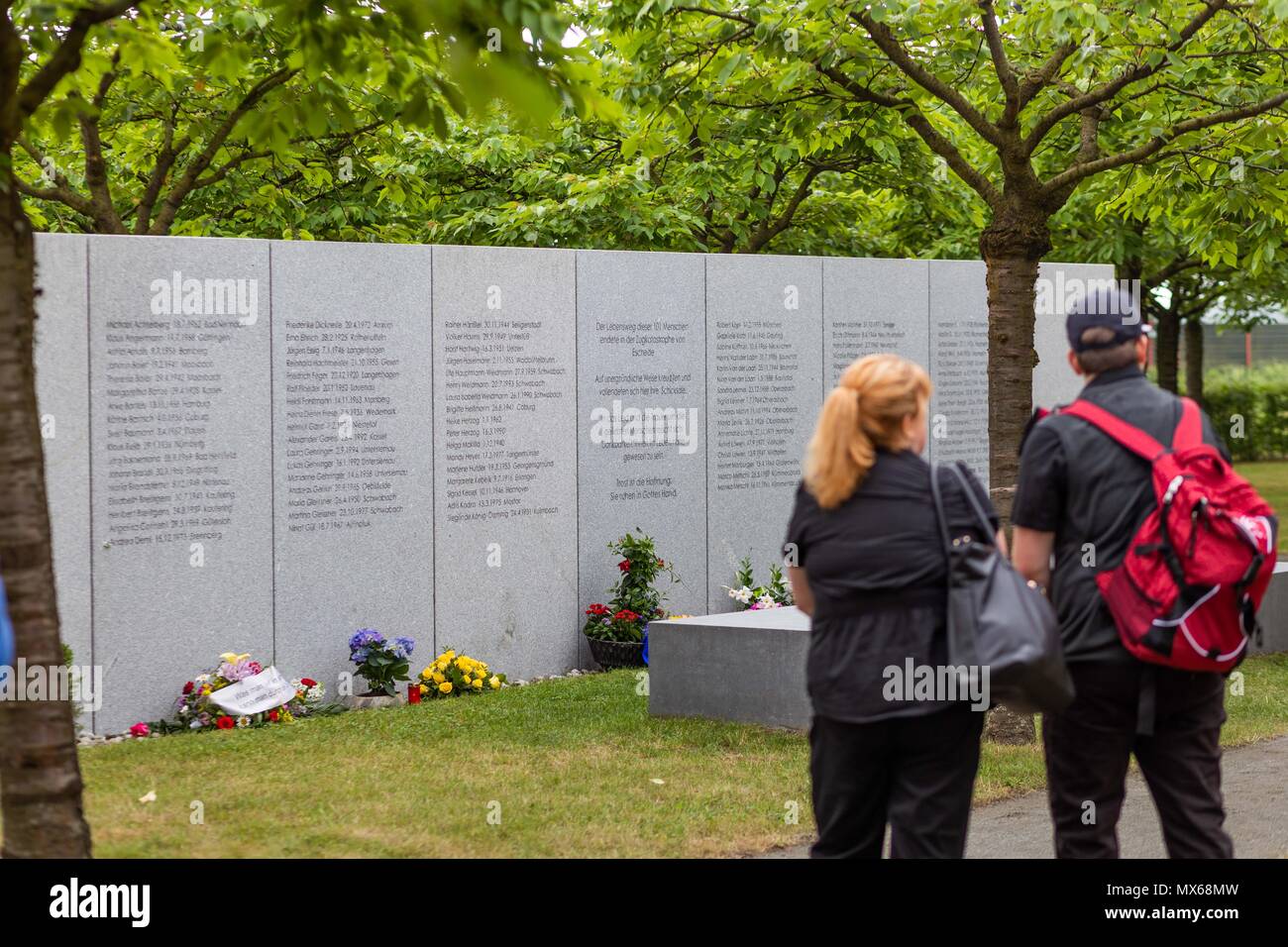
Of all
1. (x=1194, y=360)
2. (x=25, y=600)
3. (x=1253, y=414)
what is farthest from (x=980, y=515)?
(x=1253, y=414)

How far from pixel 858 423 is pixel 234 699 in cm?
597

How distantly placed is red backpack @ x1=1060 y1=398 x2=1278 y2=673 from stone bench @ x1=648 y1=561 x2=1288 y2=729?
429cm

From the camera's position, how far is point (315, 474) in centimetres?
1045

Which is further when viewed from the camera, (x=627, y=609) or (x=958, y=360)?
(x=958, y=360)

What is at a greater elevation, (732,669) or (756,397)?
(756,397)

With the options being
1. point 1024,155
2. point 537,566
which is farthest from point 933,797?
point 537,566

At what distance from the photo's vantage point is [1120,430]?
492 centimetres

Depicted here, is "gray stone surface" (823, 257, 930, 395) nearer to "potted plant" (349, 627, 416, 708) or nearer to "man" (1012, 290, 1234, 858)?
"potted plant" (349, 627, 416, 708)

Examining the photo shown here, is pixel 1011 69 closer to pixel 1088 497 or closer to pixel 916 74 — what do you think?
pixel 916 74

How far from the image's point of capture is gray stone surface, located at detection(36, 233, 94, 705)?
30.5ft

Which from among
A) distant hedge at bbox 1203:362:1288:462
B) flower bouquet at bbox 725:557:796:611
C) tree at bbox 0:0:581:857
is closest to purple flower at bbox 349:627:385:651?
flower bouquet at bbox 725:557:796:611

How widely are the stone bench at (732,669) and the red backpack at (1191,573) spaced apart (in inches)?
169

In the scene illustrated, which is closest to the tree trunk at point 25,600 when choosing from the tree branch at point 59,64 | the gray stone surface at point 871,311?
the tree branch at point 59,64

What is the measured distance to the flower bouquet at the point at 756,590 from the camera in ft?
41.6
